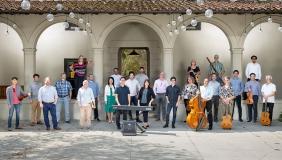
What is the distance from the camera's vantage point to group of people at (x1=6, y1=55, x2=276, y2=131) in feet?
54.0

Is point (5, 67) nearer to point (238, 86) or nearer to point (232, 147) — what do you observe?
point (238, 86)

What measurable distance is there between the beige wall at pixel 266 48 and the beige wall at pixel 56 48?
6.84 metres

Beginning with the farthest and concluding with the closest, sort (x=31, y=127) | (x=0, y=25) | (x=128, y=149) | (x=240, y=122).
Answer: (x=0, y=25) → (x=240, y=122) → (x=31, y=127) → (x=128, y=149)

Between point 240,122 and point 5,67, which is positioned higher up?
point 5,67

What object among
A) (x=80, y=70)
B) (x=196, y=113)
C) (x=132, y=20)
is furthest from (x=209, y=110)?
(x=80, y=70)

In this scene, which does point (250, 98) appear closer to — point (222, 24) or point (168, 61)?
point (222, 24)

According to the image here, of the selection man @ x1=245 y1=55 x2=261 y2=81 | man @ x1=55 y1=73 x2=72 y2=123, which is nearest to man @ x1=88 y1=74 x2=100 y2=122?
man @ x1=55 y1=73 x2=72 y2=123

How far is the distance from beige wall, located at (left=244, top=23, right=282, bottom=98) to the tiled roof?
5.51ft

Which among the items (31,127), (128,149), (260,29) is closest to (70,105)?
(31,127)

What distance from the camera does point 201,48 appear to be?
71.8 ft

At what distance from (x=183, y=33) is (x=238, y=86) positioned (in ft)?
14.6

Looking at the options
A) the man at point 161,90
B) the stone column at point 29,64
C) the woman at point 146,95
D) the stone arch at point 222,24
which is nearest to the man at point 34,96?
the stone column at point 29,64

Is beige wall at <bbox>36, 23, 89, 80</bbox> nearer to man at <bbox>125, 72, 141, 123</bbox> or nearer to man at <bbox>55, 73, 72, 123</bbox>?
man at <bbox>55, 73, 72, 123</bbox>

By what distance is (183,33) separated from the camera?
21.8 m
